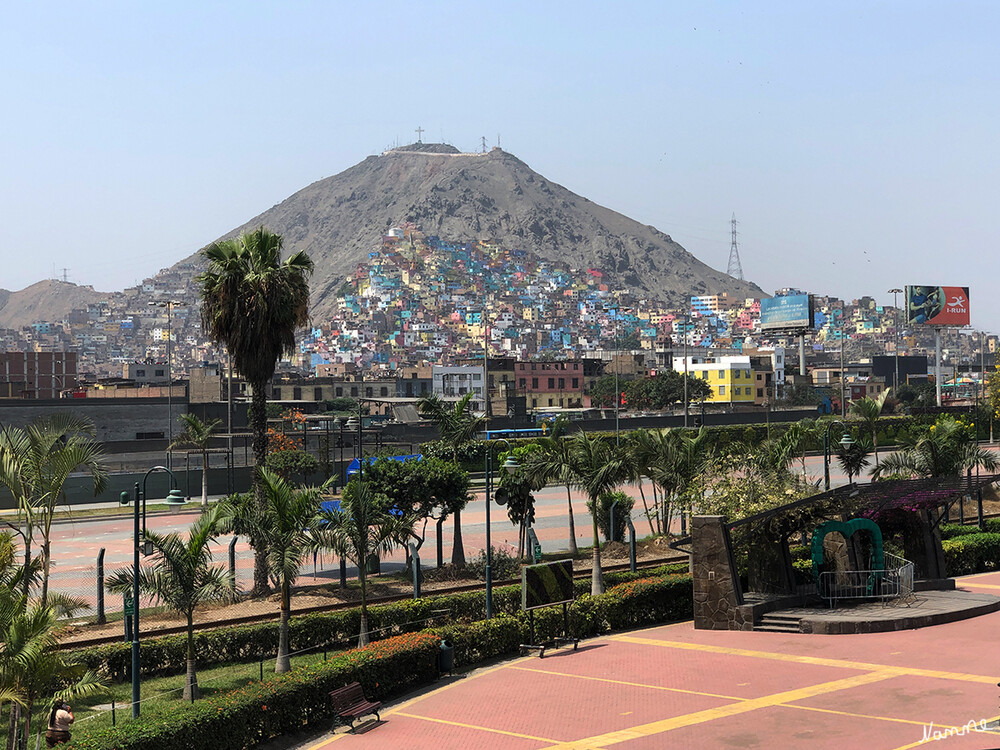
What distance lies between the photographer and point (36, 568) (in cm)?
2270

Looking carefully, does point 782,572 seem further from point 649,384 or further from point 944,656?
point 649,384

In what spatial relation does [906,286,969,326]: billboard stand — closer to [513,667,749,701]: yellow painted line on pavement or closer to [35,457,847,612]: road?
[35,457,847,612]: road

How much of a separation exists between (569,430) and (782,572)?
191 ft

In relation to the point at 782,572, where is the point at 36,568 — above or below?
above

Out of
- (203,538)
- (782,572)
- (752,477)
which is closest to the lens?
(203,538)

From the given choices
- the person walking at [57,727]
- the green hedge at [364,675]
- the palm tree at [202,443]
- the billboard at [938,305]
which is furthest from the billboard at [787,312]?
the person walking at [57,727]

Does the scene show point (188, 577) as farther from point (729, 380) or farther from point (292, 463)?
point (729, 380)

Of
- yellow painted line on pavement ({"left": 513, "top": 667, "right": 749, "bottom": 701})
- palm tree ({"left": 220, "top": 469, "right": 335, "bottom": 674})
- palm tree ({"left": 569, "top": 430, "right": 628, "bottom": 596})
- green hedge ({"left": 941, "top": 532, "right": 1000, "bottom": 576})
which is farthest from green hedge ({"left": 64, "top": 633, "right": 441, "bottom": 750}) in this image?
green hedge ({"left": 941, "top": 532, "right": 1000, "bottom": 576})

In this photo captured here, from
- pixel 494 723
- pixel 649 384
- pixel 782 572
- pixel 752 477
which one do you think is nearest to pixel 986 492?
pixel 752 477

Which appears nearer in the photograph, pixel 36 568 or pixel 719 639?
pixel 36 568

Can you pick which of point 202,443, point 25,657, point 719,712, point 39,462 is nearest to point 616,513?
point 719,712

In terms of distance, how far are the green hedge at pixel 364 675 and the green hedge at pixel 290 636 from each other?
2.15 metres

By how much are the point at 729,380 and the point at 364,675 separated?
146 metres

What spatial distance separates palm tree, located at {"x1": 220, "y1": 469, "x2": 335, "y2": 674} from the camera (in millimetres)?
25703
